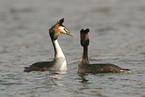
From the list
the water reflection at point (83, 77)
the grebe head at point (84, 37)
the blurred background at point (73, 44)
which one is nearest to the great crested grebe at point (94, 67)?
the grebe head at point (84, 37)

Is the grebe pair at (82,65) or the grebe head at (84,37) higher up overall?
the grebe head at (84,37)

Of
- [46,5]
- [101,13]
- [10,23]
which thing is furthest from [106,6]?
[10,23]

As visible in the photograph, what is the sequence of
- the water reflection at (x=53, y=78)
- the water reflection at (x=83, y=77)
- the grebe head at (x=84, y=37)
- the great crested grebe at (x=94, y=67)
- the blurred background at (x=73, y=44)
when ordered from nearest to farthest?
the blurred background at (x=73, y=44)
the water reflection at (x=53, y=78)
the water reflection at (x=83, y=77)
the great crested grebe at (x=94, y=67)
the grebe head at (x=84, y=37)

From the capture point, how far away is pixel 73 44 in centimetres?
2183

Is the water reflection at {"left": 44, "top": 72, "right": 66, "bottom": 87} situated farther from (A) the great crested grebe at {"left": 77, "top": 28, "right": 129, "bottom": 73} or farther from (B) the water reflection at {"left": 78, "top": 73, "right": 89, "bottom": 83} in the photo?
(A) the great crested grebe at {"left": 77, "top": 28, "right": 129, "bottom": 73}

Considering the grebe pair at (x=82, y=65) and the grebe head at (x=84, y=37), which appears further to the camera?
the grebe head at (x=84, y=37)

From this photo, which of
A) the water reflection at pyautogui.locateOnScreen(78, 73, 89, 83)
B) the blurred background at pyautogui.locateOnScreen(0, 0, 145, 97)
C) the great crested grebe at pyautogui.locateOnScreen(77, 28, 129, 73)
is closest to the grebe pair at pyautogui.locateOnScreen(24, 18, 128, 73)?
the great crested grebe at pyautogui.locateOnScreen(77, 28, 129, 73)

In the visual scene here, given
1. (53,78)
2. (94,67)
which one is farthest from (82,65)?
(53,78)

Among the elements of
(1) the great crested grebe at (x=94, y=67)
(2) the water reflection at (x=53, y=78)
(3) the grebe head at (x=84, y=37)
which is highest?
(3) the grebe head at (x=84, y=37)

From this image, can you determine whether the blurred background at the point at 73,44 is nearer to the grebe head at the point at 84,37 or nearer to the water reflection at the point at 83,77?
the water reflection at the point at 83,77

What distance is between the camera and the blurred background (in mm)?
12617

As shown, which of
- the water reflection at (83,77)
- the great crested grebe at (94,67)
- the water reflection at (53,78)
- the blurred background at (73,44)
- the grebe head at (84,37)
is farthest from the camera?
the grebe head at (84,37)

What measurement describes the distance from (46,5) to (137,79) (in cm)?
2191

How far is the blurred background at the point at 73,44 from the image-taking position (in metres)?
12.6
